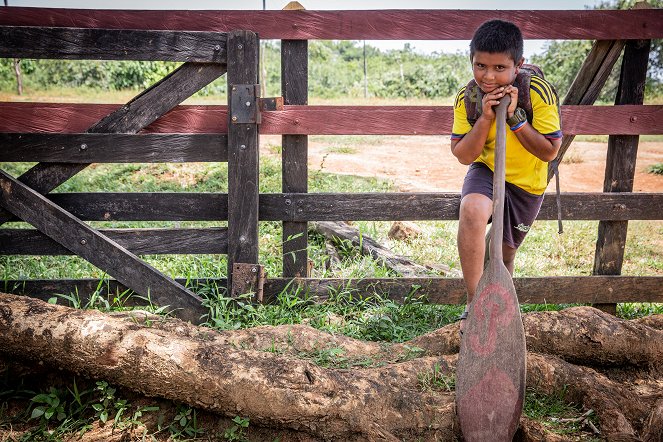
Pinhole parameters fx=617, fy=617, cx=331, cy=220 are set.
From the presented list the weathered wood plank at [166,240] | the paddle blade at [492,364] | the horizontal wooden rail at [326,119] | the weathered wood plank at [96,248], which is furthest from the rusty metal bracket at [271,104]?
the paddle blade at [492,364]

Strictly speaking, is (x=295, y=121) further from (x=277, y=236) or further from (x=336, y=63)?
(x=336, y=63)

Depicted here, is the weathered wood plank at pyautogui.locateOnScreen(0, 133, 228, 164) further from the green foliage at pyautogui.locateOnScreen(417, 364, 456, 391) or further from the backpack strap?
the green foliage at pyautogui.locateOnScreen(417, 364, 456, 391)

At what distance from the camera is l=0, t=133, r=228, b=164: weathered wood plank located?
3.79 m

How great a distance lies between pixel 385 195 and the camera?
4.14 metres

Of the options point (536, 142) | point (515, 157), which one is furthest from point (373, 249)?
point (536, 142)

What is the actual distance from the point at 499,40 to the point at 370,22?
51.2 inches

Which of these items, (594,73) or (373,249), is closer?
(594,73)

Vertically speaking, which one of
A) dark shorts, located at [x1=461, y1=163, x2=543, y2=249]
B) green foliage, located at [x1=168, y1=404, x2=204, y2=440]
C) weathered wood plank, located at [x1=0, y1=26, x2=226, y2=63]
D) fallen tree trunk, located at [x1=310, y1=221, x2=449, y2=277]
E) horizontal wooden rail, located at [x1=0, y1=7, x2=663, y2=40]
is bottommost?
green foliage, located at [x1=168, y1=404, x2=204, y2=440]

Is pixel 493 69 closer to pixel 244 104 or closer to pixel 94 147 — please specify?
pixel 244 104

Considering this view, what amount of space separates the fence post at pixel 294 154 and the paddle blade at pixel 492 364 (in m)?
1.56

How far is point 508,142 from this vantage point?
330cm

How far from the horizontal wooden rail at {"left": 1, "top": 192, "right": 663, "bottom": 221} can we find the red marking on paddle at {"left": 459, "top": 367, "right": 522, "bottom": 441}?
5.13ft

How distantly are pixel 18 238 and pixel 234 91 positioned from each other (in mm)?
1658

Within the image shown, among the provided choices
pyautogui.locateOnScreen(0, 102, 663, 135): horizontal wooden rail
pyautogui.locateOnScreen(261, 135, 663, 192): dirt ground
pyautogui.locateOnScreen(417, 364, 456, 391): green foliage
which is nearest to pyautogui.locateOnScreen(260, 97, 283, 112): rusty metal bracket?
pyautogui.locateOnScreen(0, 102, 663, 135): horizontal wooden rail
